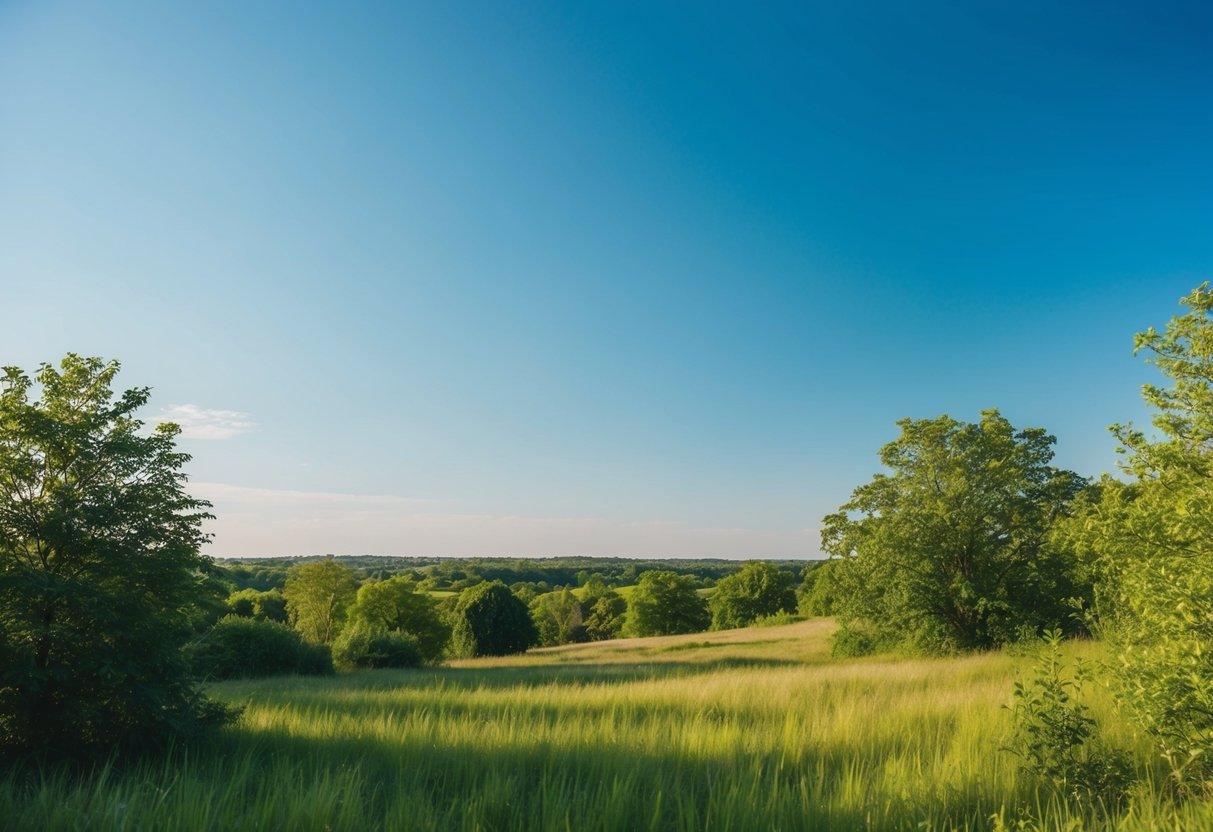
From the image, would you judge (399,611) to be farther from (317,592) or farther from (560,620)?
(560,620)

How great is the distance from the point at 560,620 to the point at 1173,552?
89148 millimetres

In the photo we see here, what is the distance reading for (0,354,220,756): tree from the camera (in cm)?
574

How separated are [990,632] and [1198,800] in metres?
22.5

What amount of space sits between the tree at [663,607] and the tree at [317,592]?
41.6 m

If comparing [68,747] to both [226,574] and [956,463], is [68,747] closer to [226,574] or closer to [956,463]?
[226,574]

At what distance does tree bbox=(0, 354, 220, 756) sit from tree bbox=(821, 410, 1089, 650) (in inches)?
882

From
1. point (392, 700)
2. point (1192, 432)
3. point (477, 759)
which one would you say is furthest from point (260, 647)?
point (1192, 432)

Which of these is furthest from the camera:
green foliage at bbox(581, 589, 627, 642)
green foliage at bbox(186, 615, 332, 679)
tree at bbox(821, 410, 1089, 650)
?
green foliage at bbox(581, 589, 627, 642)

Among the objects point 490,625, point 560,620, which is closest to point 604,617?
point 560,620

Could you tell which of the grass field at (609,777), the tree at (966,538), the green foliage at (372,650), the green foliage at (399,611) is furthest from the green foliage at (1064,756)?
the green foliage at (399,611)

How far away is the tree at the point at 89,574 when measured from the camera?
5738 mm

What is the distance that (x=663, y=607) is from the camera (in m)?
81.8

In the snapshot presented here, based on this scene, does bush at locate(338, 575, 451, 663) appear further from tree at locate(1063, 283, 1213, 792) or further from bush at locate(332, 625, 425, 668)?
tree at locate(1063, 283, 1213, 792)

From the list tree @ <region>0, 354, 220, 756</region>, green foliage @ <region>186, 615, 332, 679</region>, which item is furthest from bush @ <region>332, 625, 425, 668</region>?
tree @ <region>0, 354, 220, 756</region>
